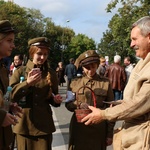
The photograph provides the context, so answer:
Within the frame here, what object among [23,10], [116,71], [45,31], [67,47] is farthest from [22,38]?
[116,71]

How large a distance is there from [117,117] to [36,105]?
4.48ft

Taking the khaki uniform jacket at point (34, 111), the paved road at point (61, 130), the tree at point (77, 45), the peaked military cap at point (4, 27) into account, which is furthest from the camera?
the tree at point (77, 45)

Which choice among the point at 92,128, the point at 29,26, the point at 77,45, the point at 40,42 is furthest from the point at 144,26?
the point at 77,45

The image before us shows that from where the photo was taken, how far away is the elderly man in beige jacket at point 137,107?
276cm

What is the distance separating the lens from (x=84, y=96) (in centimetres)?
418

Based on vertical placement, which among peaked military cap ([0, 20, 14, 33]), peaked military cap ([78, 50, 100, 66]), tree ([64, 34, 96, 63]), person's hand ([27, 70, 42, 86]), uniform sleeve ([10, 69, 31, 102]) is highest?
tree ([64, 34, 96, 63])

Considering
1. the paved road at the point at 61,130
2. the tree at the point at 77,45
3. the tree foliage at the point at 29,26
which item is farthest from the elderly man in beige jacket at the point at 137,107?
the tree at the point at 77,45

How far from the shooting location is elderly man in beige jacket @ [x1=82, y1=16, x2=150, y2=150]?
9.04 ft

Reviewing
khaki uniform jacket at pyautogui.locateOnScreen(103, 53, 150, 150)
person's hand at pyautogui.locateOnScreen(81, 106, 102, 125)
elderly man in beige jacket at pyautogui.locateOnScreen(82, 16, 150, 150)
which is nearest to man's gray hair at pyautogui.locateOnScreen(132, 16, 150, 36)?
elderly man in beige jacket at pyautogui.locateOnScreen(82, 16, 150, 150)

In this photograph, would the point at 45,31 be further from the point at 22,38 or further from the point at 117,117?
the point at 117,117

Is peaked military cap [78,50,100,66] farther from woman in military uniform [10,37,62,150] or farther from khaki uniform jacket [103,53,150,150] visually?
khaki uniform jacket [103,53,150,150]

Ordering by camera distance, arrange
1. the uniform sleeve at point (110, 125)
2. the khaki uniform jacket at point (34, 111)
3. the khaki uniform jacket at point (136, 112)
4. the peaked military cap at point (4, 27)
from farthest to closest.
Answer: the uniform sleeve at point (110, 125) < the khaki uniform jacket at point (34, 111) < the peaked military cap at point (4, 27) < the khaki uniform jacket at point (136, 112)

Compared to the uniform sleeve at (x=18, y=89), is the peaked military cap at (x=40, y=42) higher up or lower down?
higher up

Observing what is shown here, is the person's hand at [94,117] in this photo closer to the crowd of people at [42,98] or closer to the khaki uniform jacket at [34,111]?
the crowd of people at [42,98]
